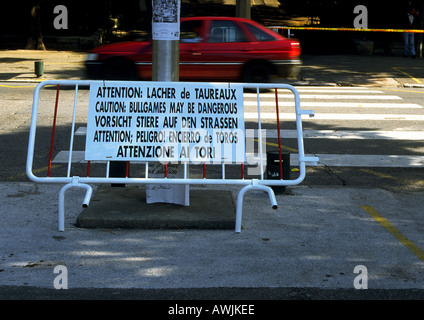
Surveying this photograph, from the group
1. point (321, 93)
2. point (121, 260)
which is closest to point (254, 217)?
point (121, 260)

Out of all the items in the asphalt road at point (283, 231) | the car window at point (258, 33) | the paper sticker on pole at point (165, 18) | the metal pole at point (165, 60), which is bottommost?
the asphalt road at point (283, 231)

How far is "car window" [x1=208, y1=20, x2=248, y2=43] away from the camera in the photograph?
17.1 m

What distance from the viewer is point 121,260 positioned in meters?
5.79

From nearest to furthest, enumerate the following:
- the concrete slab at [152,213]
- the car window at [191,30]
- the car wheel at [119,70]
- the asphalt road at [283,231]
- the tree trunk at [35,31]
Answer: the asphalt road at [283,231], the concrete slab at [152,213], the car wheel at [119,70], the car window at [191,30], the tree trunk at [35,31]

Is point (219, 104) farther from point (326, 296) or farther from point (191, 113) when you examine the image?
point (326, 296)

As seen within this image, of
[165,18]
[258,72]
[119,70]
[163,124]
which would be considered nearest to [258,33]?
[258,72]

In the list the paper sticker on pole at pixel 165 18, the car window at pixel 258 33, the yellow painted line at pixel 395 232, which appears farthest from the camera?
Result: the car window at pixel 258 33

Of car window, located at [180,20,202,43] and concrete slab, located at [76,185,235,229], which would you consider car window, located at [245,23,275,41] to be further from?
concrete slab, located at [76,185,235,229]

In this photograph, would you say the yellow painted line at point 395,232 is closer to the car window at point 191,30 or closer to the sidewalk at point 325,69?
the car window at point 191,30

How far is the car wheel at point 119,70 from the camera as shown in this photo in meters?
16.7

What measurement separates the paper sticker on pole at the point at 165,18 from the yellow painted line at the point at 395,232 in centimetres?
279

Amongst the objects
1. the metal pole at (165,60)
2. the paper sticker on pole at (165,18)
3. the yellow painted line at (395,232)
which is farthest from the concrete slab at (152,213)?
the paper sticker on pole at (165,18)

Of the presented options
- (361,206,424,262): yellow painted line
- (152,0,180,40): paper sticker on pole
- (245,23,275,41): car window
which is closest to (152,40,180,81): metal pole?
(152,0,180,40): paper sticker on pole

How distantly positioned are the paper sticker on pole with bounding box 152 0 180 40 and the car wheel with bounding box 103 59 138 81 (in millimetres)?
9536
